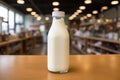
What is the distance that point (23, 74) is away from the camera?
910 millimetres

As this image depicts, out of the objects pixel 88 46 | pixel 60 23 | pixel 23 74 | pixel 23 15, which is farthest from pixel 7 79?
pixel 23 15

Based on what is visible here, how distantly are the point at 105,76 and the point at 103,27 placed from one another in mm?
9377

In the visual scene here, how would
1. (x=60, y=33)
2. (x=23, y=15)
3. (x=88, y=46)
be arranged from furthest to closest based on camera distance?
(x=23, y=15) < (x=88, y=46) < (x=60, y=33)

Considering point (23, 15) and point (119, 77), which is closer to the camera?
point (119, 77)

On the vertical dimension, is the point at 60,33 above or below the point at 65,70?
above

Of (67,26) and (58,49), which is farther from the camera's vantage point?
(67,26)

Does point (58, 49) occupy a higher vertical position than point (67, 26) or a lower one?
lower

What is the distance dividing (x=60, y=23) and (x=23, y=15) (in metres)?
20.6

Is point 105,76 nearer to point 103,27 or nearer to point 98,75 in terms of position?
point 98,75

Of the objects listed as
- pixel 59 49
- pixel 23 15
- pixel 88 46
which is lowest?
pixel 88 46

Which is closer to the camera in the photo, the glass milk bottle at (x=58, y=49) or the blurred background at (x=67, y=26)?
the glass milk bottle at (x=58, y=49)

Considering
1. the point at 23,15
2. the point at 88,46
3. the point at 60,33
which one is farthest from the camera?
the point at 23,15

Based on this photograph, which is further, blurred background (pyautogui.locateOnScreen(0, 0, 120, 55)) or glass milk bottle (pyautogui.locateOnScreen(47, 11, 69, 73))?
blurred background (pyautogui.locateOnScreen(0, 0, 120, 55))

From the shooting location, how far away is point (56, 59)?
92cm
